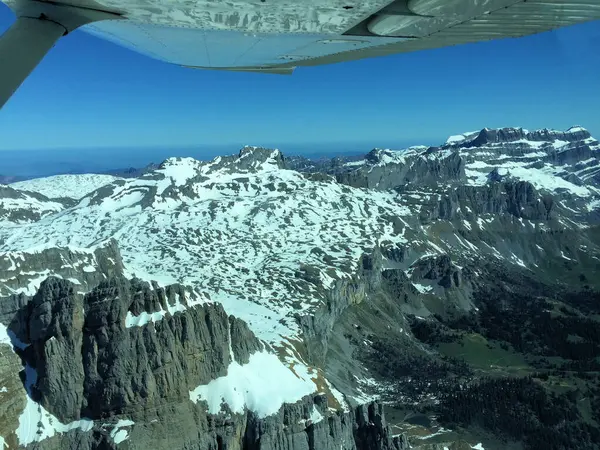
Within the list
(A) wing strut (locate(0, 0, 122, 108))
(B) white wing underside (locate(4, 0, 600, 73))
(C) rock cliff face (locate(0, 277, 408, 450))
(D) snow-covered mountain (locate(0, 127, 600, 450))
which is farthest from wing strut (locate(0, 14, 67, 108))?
(D) snow-covered mountain (locate(0, 127, 600, 450))

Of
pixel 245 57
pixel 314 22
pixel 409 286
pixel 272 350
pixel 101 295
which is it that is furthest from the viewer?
pixel 409 286

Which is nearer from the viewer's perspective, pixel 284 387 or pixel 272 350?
pixel 284 387

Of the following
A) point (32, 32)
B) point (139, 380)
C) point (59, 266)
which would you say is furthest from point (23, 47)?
point (59, 266)

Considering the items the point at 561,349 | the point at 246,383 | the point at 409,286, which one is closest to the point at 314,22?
the point at 246,383

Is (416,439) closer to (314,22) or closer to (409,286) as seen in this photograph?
(314,22)

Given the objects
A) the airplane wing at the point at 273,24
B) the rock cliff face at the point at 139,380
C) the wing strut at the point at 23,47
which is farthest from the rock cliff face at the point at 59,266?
the wing strut at the point at 23,47

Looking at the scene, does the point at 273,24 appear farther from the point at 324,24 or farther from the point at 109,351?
the point at 109,351

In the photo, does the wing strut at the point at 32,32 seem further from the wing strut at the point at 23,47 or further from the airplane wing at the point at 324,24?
the airplane wing at the point at 324,24

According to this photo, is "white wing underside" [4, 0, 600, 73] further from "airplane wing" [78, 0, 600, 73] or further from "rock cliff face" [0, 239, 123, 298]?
"rock cliff face" [0, 239, 123, 298]

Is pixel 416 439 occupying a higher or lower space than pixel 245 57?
lower
